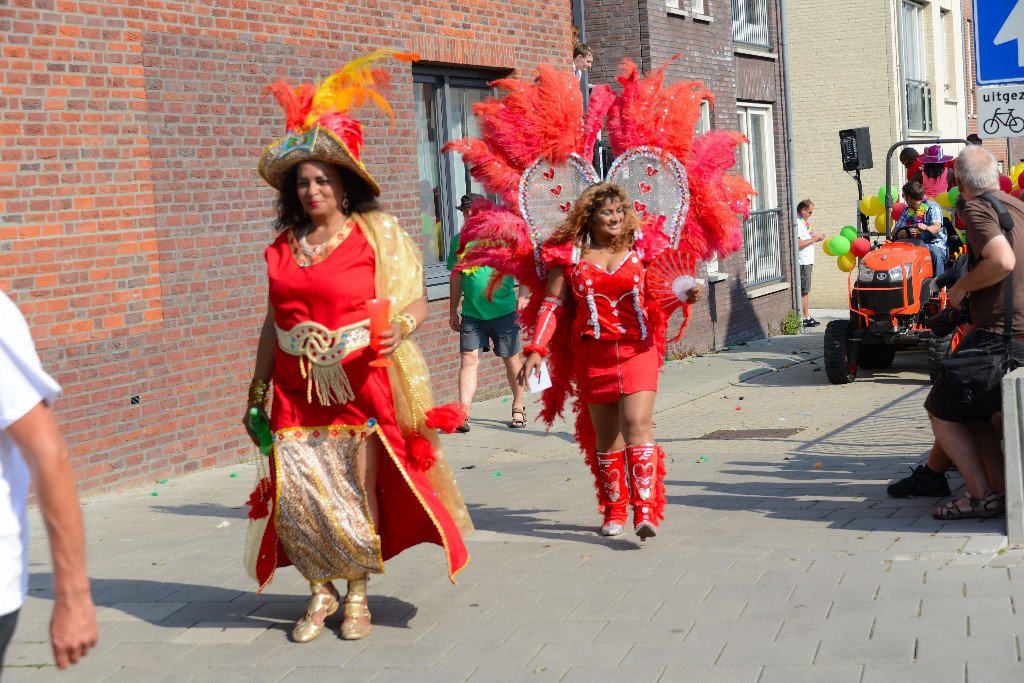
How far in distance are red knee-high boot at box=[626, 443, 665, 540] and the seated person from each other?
8.01m

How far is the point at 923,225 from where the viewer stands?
1402cm

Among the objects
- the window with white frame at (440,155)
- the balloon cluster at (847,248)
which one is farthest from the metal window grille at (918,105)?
the window with white frame at (440,155)

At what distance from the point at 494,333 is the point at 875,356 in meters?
5.54

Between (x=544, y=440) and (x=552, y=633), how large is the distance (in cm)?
563

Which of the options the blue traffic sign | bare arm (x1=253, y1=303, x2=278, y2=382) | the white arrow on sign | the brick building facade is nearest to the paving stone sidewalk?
bare arm (x1=253, y1=303, x2=278, y2=382)

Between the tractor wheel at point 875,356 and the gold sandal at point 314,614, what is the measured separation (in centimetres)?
1042

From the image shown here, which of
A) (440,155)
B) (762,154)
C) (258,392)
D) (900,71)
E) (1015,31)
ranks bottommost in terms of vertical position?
(258,392)

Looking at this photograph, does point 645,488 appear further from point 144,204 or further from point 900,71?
point 900,71

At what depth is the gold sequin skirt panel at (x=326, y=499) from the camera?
5.50 metres

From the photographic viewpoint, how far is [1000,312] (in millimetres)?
6930

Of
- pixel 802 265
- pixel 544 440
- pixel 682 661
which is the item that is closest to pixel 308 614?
pixel 682 661

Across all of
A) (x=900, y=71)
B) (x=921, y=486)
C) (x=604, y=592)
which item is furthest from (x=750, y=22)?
(x=604, y=592)

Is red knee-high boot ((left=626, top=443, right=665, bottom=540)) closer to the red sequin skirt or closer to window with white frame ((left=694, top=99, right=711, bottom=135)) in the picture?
the red sequin skirt

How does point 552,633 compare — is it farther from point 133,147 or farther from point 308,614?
point 133,147
